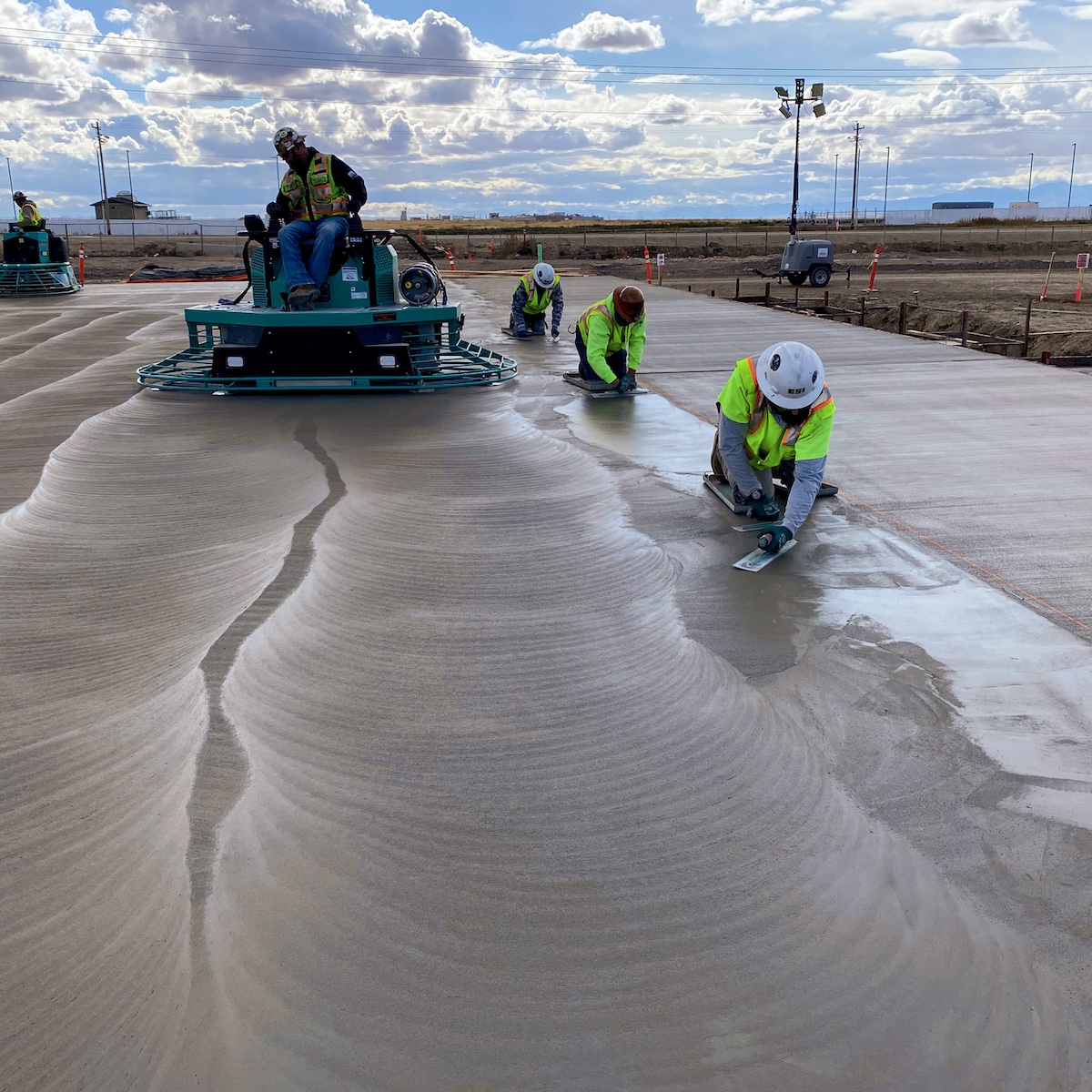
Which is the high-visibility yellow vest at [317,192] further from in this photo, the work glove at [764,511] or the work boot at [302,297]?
the work glove at [764,511]

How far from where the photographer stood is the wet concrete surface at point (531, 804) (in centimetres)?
252

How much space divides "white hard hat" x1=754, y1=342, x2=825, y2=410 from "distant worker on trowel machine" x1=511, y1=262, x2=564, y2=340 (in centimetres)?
940

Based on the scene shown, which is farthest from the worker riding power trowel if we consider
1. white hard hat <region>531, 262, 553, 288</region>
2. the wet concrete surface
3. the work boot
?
the wet concrete surface

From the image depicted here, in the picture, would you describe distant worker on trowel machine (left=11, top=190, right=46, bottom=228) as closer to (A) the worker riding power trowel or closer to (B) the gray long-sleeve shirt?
(A) the worker riding power trowel

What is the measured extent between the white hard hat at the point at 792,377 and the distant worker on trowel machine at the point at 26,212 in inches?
924

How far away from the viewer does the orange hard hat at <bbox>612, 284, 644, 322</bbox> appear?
9.95m

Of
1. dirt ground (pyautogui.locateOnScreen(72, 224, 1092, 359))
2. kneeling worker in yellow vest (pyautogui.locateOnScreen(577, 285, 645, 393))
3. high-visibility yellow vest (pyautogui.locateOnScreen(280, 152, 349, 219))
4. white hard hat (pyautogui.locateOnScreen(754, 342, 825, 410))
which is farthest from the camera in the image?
dirt ground (pyautogui.locateOnScreen(72, 224, 1092, 359))

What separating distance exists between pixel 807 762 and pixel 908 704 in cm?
63

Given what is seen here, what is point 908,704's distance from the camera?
160 inches

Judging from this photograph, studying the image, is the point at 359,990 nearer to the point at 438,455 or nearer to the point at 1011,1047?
the point at 1011,1047

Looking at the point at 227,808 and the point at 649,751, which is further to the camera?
the point at 649,751

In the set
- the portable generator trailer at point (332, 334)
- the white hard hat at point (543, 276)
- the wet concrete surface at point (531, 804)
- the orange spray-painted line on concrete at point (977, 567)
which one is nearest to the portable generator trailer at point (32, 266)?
the white hard hat at point (543, 276)

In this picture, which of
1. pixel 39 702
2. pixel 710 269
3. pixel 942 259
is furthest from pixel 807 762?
pixel 942 259

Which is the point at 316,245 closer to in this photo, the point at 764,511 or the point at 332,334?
the point at 332,334
